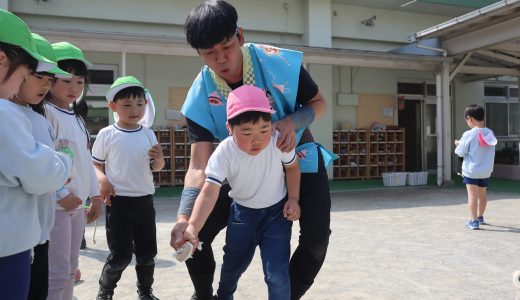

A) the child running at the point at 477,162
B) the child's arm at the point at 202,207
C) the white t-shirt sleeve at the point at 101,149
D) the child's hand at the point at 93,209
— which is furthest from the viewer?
the child running at the point at 477,162

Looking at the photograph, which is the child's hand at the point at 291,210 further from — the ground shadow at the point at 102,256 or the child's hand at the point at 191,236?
the ground shadow at the point at 102,256

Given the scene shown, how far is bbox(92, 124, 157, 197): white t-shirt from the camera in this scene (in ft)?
10.3

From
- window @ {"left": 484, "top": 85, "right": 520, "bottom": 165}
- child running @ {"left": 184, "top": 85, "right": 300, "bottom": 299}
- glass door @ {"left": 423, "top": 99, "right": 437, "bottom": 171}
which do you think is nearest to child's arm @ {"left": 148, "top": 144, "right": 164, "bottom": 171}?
child running @ {"left": 184, "top": 85, "right": 300, "bottom": 299}

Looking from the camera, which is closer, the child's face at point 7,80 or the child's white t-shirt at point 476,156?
the child's face at point 7,80

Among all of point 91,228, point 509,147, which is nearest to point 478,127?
point 91,228

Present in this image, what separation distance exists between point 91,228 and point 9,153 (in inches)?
191

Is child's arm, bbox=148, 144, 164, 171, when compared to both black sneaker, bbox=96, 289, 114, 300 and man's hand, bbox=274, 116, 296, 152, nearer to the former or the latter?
black sneaker, bbox=96, 289, 114, 300

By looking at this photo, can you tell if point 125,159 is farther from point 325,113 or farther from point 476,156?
point 325,113

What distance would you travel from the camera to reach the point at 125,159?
125 inches

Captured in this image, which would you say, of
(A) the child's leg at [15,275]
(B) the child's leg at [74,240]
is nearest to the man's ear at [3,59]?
(A) the child's leg at [15,275]

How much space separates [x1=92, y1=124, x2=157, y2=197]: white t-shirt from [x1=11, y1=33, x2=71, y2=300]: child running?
3.54 ft

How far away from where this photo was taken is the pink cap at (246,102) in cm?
194

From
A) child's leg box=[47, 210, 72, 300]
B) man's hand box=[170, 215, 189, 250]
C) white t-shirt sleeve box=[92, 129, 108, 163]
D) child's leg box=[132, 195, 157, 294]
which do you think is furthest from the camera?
white t-shirt sleeve box=[92, 129, 108, 163]

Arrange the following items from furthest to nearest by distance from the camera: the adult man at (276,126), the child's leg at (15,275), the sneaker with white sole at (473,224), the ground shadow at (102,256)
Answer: the sneaker with white sole at (473,224), the ground shadow at (102,256), the adult man at (276,126), the child's leg at (15,275)
